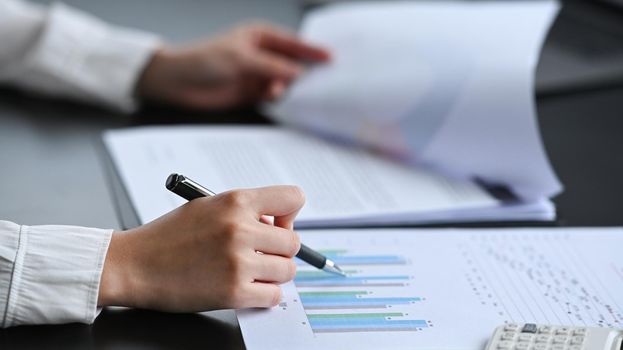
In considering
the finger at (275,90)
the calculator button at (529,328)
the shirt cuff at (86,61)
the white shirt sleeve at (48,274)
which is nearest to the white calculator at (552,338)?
the calculator button at (529,328)

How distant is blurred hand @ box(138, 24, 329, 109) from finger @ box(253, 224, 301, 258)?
1.63 feet

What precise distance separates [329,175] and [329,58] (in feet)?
0.81

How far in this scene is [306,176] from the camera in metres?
1.12

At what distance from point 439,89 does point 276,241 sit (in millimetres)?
431

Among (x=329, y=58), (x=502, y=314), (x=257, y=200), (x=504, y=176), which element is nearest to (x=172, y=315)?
(x=257, y=200)

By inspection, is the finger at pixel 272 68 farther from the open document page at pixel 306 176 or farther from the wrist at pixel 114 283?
the wrist at pixel 114 283

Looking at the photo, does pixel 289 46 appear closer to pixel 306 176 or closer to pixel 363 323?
pixel 306 176

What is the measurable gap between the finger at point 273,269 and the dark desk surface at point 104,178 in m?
0.04

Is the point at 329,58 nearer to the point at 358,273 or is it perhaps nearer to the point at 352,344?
the point at 358,273

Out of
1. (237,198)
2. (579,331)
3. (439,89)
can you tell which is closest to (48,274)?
(237,198)

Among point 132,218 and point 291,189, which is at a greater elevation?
point 291,189

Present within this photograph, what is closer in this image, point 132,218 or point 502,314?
point 502,314

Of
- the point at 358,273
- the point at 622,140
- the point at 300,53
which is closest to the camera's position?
the point at 358,273

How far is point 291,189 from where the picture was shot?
0.84m
